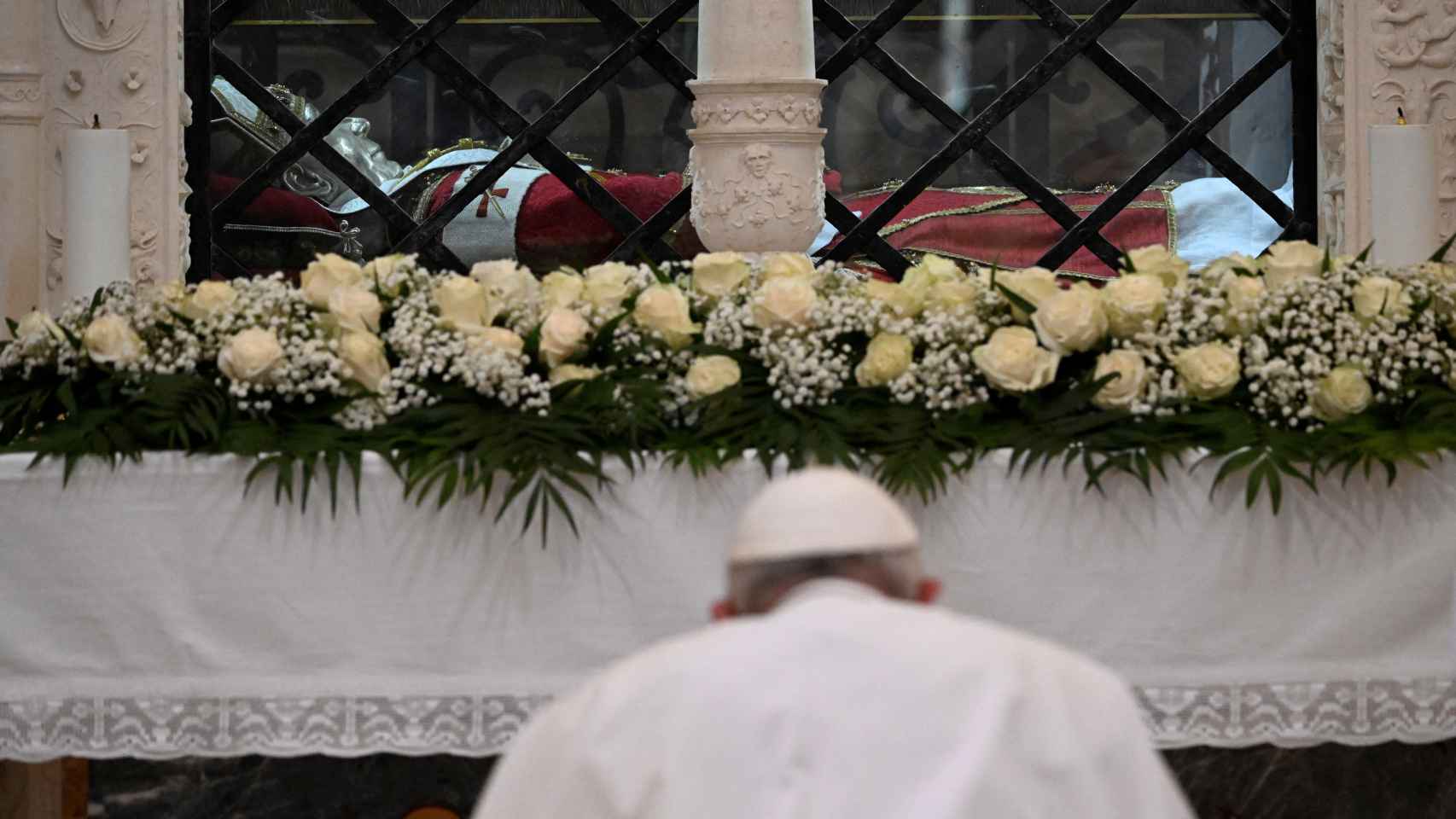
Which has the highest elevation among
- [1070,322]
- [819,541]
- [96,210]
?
[96,210]

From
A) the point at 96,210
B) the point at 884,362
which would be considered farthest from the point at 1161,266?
the point at 96,210

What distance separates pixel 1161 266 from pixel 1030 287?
9.6 inches

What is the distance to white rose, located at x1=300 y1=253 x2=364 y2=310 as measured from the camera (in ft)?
9.04

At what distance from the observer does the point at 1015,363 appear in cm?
257

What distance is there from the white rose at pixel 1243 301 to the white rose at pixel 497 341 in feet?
3.38

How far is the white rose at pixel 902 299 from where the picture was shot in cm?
271

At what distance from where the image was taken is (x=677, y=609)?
8.38ft

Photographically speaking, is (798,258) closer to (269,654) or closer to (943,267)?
(943,267)

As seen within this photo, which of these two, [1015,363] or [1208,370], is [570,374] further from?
[1208,370]

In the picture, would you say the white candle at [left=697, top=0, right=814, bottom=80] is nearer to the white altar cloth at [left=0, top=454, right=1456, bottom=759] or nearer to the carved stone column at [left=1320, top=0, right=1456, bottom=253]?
the carved stone column at [left=1320, top=0, right=1456, bottom=253]

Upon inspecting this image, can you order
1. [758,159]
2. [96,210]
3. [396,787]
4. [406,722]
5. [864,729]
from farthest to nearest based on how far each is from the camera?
1. [758,159]
2. [96,210]
3. [396,787]
4. [406,722]
5. [864,729]

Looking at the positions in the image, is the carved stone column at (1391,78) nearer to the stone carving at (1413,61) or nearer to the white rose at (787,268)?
the stone carving at (1413,61)

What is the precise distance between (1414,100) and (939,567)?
388 centimetres

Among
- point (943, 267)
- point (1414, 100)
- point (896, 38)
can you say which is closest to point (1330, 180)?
point (1414, 100)
